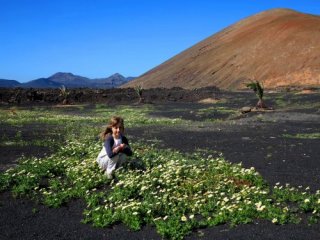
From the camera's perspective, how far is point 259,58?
9019 centimetres

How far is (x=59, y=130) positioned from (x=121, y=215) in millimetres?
18611

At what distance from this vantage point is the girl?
42.0 feet

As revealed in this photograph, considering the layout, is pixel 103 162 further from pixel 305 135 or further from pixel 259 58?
pixel 259 58

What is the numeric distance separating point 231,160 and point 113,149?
5.17m

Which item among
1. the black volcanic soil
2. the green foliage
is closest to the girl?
the black volcanic soil

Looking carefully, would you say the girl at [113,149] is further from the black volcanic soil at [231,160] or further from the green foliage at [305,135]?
the green foliage at [305,135]

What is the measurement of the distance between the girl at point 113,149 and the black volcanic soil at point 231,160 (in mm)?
2077

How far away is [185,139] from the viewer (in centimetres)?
2270

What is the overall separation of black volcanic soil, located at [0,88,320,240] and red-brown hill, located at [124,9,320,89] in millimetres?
44394

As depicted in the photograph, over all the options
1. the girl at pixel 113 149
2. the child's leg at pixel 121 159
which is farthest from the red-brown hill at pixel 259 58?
the girl at pixel 113 149

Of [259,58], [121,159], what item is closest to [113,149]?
[121,159]

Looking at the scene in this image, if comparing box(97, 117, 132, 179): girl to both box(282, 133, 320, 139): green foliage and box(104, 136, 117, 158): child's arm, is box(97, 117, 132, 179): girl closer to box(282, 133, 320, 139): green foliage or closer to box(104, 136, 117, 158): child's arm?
box(104, 136, 117, 158): child's arm

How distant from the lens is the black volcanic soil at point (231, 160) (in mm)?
8680

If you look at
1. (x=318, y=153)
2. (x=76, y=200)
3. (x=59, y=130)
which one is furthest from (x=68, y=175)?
(x=59, y=130)
